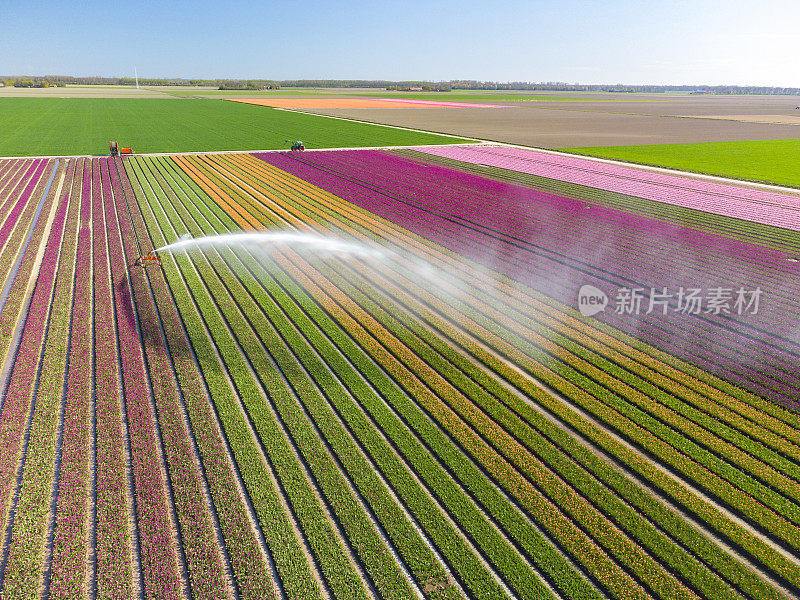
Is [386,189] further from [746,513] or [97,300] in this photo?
[746,513]

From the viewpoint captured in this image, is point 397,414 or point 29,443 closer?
point 29,443

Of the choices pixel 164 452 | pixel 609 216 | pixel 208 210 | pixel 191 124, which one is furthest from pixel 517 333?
pixel 191 124

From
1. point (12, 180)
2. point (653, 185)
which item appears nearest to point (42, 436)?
point (12, 180)

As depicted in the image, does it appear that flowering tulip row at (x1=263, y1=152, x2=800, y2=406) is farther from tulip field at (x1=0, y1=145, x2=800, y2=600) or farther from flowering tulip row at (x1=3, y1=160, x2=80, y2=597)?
flowering tulip row at (x1=3, y1=160, x2=80, y2=597)

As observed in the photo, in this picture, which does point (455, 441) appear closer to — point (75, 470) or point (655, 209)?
point (75, 470)

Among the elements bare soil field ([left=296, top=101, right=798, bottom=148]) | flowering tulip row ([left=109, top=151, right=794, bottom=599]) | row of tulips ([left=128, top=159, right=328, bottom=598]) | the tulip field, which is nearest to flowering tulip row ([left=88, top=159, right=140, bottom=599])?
the tulip field

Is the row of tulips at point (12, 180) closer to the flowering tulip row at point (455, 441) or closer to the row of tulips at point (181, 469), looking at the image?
the flowering tulip row at point (455, 441)
